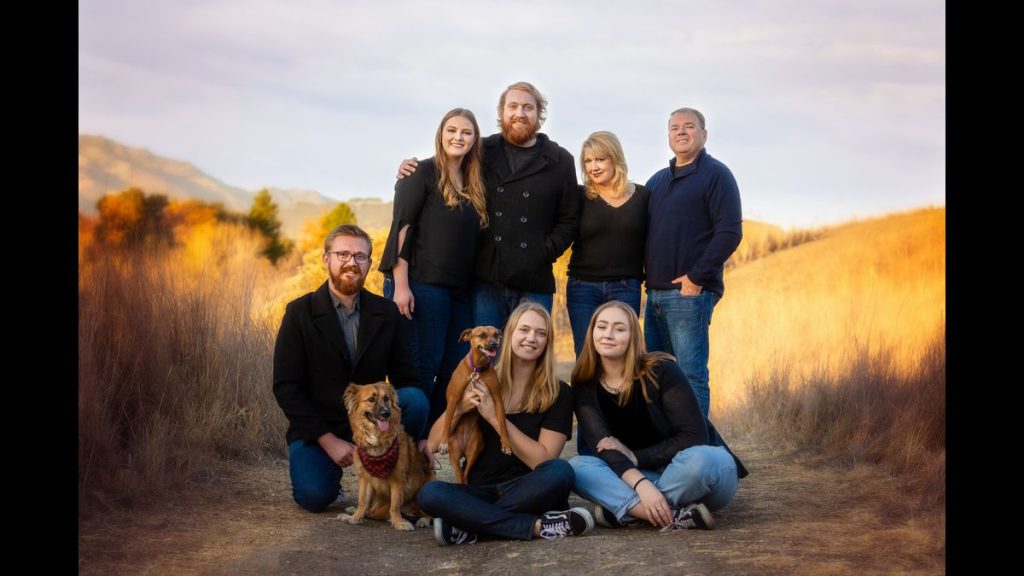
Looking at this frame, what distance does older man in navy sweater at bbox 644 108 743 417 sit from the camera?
6.28 metres

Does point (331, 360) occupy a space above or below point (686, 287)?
below

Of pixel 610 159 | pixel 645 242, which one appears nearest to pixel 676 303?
pixel 645 242

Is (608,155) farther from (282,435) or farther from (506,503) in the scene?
(282,435)

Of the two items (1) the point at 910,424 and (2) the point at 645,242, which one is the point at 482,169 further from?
(1) the point at 910,424

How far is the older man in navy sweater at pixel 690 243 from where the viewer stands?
628cm

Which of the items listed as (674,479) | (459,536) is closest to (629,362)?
(674,479)

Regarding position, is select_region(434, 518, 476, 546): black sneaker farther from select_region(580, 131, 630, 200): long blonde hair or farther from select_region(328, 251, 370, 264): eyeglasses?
select_region(580, 131, 630, 200): long blonde hair

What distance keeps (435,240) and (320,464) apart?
1.59 m

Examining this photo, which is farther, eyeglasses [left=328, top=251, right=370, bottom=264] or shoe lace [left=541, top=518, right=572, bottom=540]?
eyeglasses [left=328, top=251, right=370, bottom=264]

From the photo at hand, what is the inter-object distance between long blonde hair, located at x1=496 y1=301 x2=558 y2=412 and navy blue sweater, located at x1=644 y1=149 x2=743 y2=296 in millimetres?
1318

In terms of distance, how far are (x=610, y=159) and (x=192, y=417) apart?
138 inches

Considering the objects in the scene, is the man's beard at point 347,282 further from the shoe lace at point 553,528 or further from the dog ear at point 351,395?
the shoe lace at point 553,528

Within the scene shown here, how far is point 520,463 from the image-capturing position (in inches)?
208

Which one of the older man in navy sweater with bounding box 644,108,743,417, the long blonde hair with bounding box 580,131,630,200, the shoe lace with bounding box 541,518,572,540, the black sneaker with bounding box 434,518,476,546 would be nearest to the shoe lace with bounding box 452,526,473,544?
the black sneaker with bounding box 434,518,476,546
